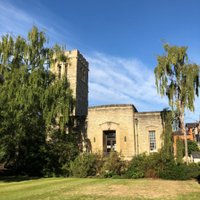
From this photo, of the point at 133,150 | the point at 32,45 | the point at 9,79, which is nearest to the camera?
the point at 9,79

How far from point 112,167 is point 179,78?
9.20m

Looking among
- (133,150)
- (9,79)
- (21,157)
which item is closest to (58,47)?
(9,79)

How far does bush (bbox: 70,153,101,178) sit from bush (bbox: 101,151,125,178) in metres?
0.70

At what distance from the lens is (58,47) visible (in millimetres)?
25438

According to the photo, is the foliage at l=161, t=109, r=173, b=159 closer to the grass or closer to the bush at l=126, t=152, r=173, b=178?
the bush at l=126, t=152, r=173, b=178

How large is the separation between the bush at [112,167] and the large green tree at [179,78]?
18.1 ft

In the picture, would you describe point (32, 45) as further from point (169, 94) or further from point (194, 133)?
point (194, 133)

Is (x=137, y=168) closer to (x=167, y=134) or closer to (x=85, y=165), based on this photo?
(x=85, y=165)

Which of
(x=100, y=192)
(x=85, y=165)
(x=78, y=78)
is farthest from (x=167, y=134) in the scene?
(x=78, y=78)

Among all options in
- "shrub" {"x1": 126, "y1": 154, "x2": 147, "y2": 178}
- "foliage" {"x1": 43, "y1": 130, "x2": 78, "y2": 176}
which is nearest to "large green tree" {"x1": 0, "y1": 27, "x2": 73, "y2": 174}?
"foliage" {"x1": 43, "y1": 130, "x2": 78, "y2": 176}

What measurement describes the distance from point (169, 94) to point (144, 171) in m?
7.07

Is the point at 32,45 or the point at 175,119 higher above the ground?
the point at 32,45

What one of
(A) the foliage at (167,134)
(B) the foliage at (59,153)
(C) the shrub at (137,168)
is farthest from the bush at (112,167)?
(A) the foliage at (167,134)

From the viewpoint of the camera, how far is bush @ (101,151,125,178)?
2269cm
